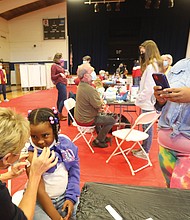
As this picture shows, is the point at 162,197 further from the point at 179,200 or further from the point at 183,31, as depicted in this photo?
the point at 183,31

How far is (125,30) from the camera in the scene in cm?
1183

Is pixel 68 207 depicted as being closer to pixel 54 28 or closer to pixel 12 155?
pixel 12 155

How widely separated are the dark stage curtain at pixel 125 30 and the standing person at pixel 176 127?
11259 mm

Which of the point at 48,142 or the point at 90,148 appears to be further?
the point at 90,148

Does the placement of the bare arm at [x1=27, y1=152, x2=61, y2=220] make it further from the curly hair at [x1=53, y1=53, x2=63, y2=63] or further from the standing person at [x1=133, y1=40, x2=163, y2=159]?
the curly hair at [x1=53, y1=53, x2=63, y2=63]

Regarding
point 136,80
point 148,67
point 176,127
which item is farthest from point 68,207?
point 136,80

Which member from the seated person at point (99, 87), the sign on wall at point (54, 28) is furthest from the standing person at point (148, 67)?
the sign on wall at point (54, 28)

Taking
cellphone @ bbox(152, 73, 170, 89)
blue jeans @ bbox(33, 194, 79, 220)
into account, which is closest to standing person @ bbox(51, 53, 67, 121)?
blue jeans @ bbox(33, 194, 79, 220)

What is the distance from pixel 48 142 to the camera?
123 centimetres

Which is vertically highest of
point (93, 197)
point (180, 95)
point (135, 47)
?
point (135, 47)

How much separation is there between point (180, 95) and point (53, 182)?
2.99 feet

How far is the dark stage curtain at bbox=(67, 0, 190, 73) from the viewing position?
10898mm

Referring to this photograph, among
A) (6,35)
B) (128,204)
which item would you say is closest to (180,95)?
(128,204)

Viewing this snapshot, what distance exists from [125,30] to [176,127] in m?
11.9
